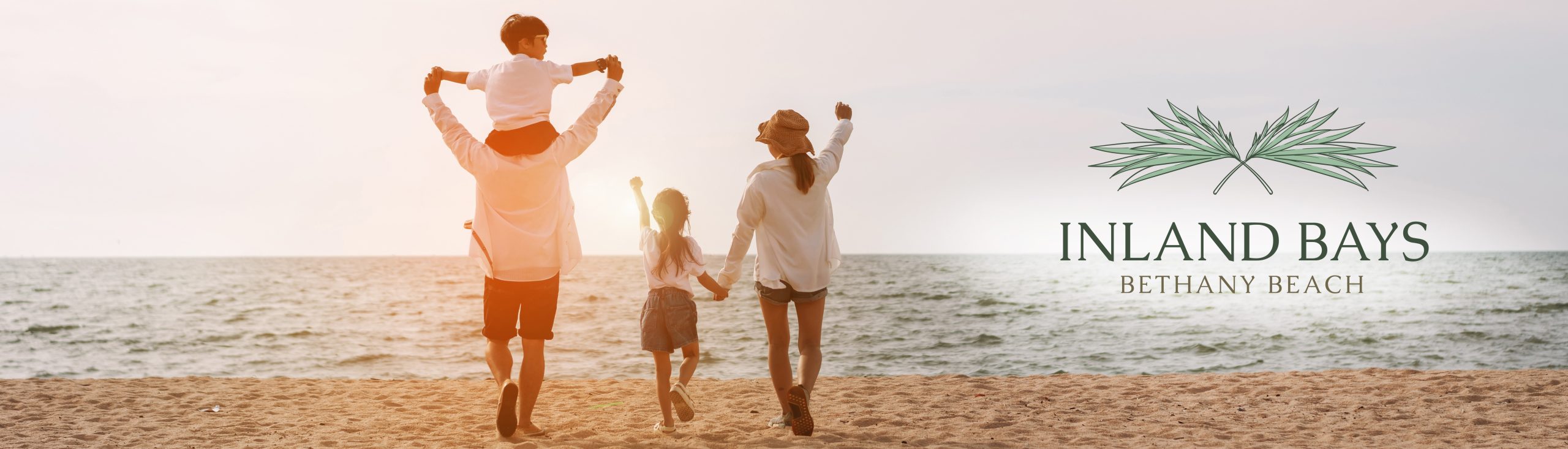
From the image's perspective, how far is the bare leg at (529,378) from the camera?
15.9 ft

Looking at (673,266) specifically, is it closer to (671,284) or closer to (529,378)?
(671,284)

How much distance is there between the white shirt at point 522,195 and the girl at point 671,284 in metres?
0.59

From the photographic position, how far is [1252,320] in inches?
800

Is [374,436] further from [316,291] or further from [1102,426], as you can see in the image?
[316,291]

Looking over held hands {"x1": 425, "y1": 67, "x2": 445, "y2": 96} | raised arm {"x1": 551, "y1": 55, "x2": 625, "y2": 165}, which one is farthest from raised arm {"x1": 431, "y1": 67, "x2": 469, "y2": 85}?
raised arm {"x1": 551, "y1": 55, "x2": 625, "y2": 165}

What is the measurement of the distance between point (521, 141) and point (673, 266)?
1.09 meters

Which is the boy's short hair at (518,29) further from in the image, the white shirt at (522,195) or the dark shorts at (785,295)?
the dark shorts at (785,295)

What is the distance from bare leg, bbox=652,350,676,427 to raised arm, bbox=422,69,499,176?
4.52 feet

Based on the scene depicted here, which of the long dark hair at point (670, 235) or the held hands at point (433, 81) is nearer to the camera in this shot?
the held hands at point (433, 81)

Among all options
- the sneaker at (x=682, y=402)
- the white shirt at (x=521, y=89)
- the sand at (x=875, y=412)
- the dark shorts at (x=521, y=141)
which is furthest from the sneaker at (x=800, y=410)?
the white shirt at (x=521, y=89)

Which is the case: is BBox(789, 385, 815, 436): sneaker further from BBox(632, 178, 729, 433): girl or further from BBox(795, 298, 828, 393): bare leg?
BBox(632, 178, 729, 433): girl

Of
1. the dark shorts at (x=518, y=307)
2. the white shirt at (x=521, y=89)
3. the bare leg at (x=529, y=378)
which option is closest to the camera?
the white shirt at (x=521, y=89)

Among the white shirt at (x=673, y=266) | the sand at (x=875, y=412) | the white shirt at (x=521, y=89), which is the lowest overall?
the sand at (x=875, y=412)

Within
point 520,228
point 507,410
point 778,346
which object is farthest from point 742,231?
point 507,410
